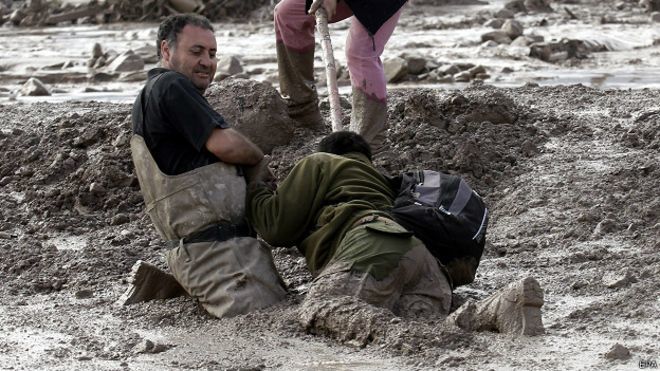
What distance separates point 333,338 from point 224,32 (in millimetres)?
13335

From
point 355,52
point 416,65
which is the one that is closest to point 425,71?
point 416,65

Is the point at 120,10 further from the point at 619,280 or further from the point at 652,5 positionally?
the point at 619,280

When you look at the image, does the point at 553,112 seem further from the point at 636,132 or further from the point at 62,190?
the point at 62,190

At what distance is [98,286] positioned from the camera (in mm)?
5797

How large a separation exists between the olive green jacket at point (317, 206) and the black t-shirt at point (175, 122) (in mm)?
340

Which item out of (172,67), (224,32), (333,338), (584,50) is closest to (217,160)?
(172,67)

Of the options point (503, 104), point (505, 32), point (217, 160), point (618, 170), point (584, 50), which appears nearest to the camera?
point (217, 160)

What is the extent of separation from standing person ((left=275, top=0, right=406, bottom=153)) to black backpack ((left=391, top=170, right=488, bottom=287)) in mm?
1678

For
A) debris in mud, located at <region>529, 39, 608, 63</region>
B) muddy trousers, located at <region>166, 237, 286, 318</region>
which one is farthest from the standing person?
debris in mud, located at <region>529, 39, 608, 63</region>

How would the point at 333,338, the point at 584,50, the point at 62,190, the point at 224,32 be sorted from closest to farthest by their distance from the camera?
the point at 333,338 → the point at 62,190 → the point at 584,50 → the point at 224,32

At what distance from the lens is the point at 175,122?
201 inches

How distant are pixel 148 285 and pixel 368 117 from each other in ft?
6.67

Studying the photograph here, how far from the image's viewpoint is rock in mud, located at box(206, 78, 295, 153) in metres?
7.18

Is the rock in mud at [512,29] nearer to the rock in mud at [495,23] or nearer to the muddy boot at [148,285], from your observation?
the rock in mud at [495,23]
